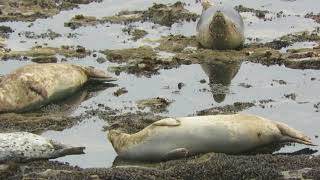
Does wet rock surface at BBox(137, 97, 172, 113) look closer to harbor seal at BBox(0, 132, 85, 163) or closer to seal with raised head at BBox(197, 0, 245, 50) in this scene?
harbor seal at BBox(0, 132, 85, 163)

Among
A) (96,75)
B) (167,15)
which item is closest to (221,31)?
(167,15)

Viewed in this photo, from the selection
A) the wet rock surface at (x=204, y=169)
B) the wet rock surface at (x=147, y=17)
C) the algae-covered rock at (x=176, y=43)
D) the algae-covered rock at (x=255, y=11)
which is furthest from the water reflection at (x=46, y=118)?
the algae-covered rock at (x=255, y=11)

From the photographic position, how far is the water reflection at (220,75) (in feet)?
42.0

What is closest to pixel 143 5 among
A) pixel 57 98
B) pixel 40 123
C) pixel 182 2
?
pixel 182 2

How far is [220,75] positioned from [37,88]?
11.0 ft

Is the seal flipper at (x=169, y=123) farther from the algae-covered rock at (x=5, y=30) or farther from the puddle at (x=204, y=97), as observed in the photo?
the algae-covered rock at (x=5, y=30)

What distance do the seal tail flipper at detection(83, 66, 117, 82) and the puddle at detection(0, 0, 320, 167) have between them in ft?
Result: 0.70

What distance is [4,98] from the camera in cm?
1175

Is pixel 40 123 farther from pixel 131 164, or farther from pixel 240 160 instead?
pixel 240 160

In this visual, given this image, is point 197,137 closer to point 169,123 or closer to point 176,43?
point 169,123

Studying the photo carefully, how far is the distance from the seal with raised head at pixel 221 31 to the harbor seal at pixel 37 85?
11.1 ft

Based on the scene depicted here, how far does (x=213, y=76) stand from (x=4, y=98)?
12.4 feet

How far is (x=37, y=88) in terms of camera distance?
1212 centimetres

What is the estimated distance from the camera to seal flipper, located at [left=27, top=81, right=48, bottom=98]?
1209 cm
